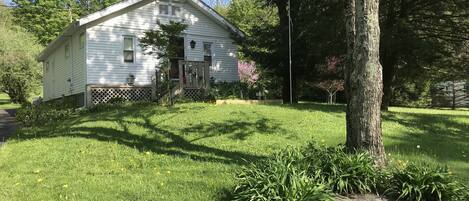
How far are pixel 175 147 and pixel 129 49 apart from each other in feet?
42.1

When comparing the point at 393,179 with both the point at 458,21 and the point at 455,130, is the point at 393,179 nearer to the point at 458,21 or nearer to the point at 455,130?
the point at 455,130

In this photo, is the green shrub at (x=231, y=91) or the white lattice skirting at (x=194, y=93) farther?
the green shrub at (x=231, y=91)

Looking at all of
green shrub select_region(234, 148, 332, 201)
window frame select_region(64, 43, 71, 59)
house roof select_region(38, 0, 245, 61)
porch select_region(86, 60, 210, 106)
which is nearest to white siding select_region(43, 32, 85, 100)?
window frame select_region(64, 43, 71, 59)

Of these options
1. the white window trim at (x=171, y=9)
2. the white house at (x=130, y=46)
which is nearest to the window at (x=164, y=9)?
the white house at (x=130, y=46)

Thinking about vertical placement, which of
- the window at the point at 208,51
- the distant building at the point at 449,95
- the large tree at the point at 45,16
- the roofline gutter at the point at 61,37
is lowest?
the distant building at the point at 449,95

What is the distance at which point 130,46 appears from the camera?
21.5m

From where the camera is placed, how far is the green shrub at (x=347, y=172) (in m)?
5.64

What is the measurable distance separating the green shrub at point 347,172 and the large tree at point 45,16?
4894 centimetres

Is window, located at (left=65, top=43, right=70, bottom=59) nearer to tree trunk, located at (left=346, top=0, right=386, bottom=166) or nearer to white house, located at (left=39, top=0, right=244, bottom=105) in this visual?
white house, located at (left=39, top=0, right=244, bottom=105)

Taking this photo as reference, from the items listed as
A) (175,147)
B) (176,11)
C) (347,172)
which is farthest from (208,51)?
(347,172)

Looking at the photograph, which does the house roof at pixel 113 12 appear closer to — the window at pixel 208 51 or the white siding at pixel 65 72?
the white siding at pixel 65 72

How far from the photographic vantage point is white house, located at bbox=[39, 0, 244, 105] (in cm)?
2045

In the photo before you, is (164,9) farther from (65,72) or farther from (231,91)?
(65,72)

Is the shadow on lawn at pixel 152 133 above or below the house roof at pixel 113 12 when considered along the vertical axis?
below
